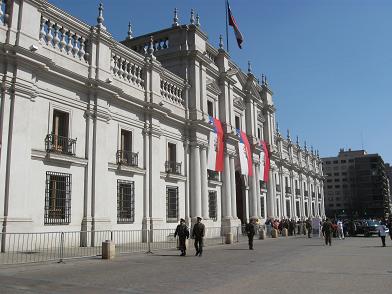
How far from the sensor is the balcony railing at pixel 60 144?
1762 cm

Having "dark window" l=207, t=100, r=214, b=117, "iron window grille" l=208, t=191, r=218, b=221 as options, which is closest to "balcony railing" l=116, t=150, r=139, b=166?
"iron window grille" l=208, t=191, r=218, b=221

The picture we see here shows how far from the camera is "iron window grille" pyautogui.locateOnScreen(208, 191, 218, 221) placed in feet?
97.7

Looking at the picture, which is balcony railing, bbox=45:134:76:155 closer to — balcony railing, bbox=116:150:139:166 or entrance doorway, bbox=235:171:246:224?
balcony railing, bbox=116:150:139:166

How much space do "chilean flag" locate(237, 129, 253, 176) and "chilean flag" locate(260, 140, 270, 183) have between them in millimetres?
3361

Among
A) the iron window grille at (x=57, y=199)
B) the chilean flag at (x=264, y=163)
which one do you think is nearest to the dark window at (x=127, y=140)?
the iron window grille at (x=57, y=199)

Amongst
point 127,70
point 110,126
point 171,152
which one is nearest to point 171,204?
point 171,152

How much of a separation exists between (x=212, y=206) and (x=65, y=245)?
14.4m

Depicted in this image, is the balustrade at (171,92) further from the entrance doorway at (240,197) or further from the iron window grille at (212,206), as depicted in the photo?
the entrance doorway at (240,197)

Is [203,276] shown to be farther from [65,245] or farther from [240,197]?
[240,197]

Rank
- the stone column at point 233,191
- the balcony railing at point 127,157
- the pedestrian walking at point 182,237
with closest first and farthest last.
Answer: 1. the pedestrian walking at point 182,237
2. the balcony railing at point 127,157
3. the stone column at point 233,191

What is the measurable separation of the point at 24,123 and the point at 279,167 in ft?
113

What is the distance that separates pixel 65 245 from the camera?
1712 cm

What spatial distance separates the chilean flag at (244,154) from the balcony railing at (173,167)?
809 cm

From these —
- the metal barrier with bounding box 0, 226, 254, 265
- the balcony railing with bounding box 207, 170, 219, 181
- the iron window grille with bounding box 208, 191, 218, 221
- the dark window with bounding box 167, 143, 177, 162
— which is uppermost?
the dark window with bounding box 167, 143, 177, 162
